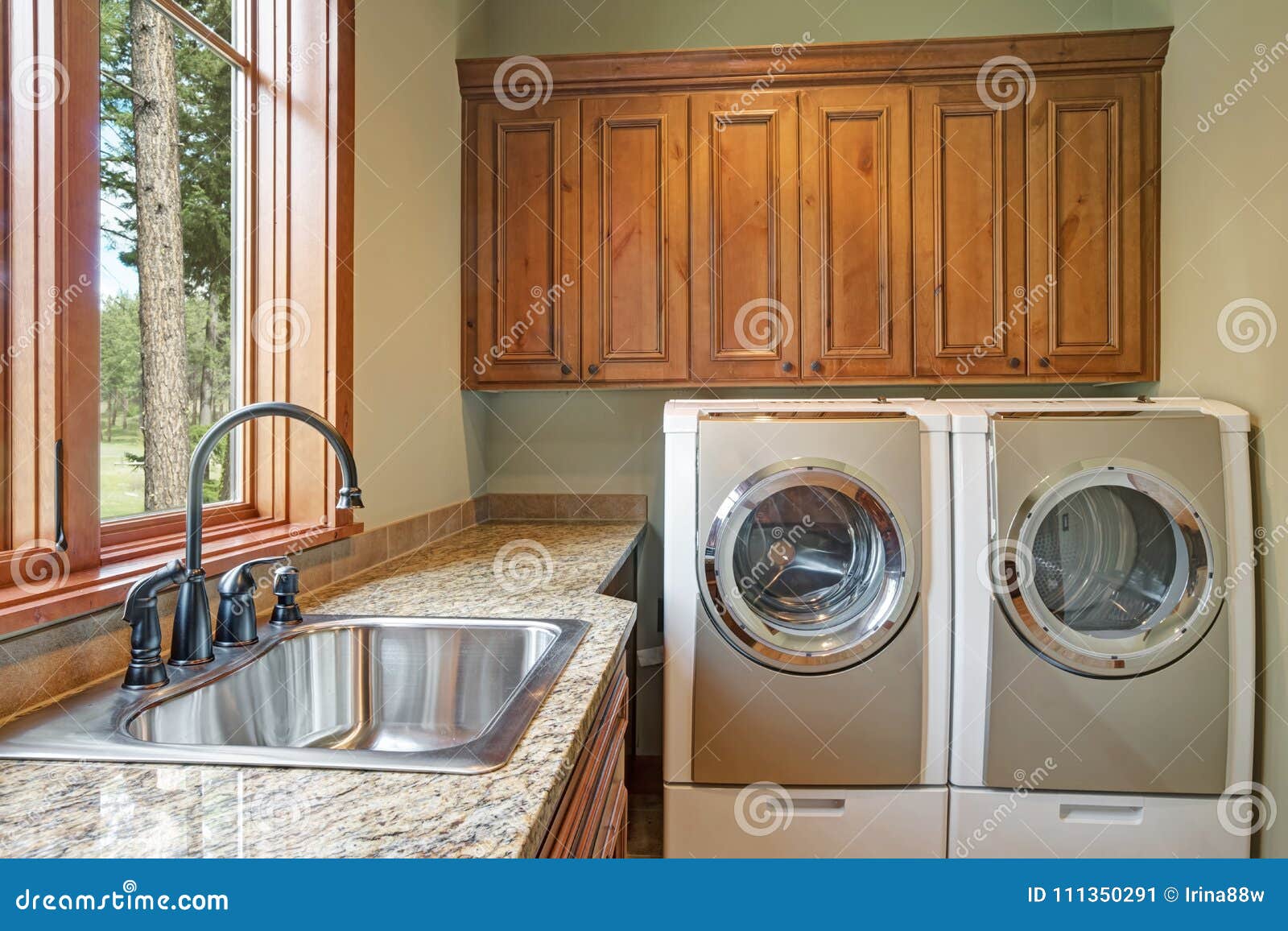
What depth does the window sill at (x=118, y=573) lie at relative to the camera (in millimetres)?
899

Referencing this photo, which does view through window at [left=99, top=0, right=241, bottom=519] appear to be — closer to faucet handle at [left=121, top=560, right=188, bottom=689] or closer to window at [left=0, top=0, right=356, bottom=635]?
window at [left=0, top=0, right=356, bottom=635]

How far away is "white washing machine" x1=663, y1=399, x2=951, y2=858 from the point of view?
1.86 metres

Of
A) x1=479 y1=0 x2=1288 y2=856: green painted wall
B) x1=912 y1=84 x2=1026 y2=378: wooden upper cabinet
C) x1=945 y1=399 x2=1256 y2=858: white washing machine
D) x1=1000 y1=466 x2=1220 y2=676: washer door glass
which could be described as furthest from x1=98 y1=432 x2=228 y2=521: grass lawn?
x1=912 y1=84 x2=1026 y2=378: wooden upper cabinet

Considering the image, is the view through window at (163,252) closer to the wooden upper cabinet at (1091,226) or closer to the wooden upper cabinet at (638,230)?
the wooden upper cabinet at (638,230)

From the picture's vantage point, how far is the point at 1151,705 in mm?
1839

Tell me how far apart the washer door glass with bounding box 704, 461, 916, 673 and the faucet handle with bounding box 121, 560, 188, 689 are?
121 cm

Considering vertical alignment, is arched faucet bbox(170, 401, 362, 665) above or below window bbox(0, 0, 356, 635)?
below

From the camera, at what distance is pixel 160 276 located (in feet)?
4.37

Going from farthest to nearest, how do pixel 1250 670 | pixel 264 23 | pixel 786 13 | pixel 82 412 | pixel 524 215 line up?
pixel 786 13
pixel 524 215
pixel 1250 670
pixel 264 23
pixel 82 412

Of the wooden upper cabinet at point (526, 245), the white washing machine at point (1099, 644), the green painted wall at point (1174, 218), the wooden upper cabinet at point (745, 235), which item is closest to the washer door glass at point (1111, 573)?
the white washing machine at point (1099, 644)
